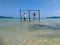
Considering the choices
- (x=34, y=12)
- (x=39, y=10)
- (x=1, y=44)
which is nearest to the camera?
(x=1, y=44)

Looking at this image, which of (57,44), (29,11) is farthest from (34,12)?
(57,44)

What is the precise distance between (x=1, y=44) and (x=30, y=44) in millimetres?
1230

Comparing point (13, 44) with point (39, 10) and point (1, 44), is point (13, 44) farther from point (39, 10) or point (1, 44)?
point (39, 10)

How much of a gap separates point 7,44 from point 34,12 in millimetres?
22460

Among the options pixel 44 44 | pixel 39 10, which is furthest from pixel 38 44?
pixel 39 10

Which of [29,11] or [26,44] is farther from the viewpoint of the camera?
[29,11]

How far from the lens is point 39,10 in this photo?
104 ft

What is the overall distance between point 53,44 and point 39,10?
25.3 meters

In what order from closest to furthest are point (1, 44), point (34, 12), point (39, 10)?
1. point (1, 44)
2. point (34, 12)
3. point (39, 10)

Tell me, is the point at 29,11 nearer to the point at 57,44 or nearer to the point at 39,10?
the point at 39,10

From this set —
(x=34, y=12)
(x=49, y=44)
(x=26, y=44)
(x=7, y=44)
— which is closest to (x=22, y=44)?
(x=26, y=44)

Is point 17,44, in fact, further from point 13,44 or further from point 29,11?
point 29,11

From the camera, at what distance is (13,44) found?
6.45 metres

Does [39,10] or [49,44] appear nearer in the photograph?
[49,44]
